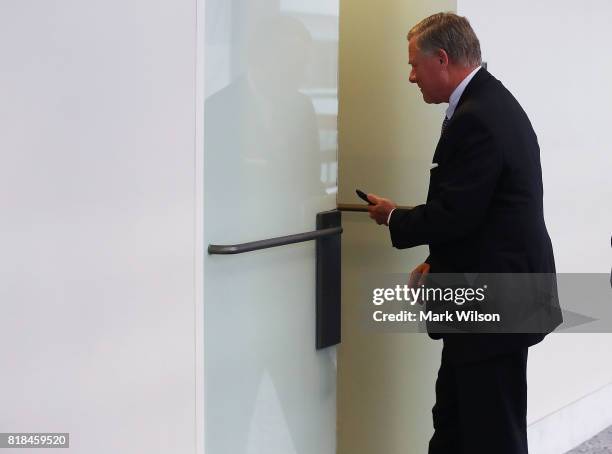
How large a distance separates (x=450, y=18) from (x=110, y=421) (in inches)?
54.8

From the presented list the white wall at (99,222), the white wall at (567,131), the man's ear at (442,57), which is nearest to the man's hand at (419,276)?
the man's ear at (442,57)

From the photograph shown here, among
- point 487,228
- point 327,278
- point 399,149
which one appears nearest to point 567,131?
point 399,149

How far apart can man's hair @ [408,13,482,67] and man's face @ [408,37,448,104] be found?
2cm

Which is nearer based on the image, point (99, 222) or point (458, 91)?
point (99, 222)

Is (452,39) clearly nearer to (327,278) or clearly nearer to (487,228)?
(487,228)

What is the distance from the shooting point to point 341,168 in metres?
3.19

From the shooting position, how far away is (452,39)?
2.59 metres

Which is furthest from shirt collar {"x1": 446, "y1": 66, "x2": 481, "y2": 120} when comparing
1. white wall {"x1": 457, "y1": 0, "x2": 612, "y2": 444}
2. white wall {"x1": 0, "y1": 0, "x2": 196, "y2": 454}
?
white wall {"x1": 0, "y1": 0, "x2": 196, "y2": 454}

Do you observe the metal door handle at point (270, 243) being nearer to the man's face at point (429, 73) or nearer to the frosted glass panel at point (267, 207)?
the frosted glass panel at point (267, 207)

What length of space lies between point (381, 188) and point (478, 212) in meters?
0.66

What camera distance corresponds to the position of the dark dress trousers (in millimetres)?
2486

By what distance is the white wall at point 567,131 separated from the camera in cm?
348

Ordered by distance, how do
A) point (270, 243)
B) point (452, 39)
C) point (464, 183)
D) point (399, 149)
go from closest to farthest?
1. point (270, 243)
2. point (464, 183)
3. point (452, 39)
4. point (399, 149)

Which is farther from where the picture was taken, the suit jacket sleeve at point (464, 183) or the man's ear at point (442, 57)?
the man's ear at point (442, 57)
